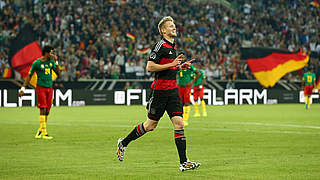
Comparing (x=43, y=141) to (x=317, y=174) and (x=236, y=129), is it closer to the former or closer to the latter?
(x=236, y=129)

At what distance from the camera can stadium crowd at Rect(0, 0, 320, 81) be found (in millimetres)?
34719

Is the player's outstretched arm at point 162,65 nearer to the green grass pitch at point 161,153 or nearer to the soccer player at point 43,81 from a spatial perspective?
the green grass pitch at point 161,153

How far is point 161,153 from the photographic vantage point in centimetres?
1153

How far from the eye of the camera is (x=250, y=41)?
4288cm

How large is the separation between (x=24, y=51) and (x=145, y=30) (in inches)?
415

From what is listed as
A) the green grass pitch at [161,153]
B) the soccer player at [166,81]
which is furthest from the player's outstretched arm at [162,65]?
the green grass pitch at [161,153]

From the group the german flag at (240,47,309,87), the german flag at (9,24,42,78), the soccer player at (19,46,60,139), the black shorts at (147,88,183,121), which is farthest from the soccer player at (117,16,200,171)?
the german flag at (240,47,309,87)

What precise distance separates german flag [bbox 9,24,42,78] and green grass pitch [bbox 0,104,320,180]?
38.2 ft

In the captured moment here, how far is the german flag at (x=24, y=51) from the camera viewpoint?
99.3 ft

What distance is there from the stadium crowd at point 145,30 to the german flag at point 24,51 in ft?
6.93

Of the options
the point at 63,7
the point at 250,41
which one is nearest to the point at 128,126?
the point at 63,7

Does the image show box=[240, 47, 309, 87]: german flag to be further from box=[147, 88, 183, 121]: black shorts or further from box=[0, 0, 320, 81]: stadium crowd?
box=[147, 88, 183, 121]: black shorts

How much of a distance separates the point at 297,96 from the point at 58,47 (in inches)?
651

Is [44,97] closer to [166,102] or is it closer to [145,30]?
[166,102]
